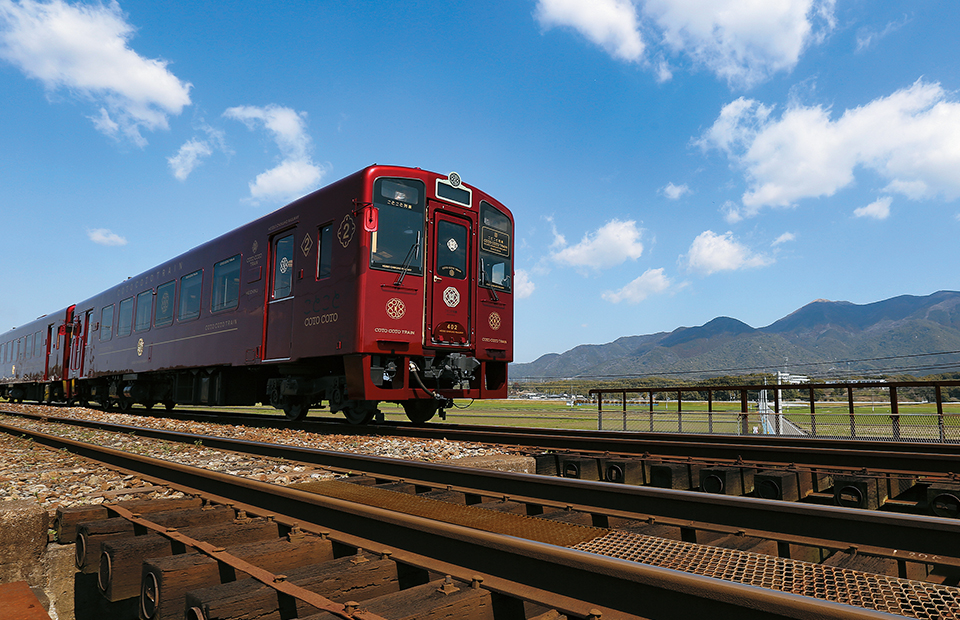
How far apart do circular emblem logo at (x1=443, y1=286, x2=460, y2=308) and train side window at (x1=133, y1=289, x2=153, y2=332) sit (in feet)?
31.8

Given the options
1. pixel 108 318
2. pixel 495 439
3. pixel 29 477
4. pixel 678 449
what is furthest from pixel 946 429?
pixel 108 318

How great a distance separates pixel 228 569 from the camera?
2.52m

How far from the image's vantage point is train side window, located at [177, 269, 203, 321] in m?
13.2

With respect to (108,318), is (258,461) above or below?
below

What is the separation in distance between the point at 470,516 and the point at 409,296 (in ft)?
19.8

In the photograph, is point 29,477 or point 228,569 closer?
point 228,569

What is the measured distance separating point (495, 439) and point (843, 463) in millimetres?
4252

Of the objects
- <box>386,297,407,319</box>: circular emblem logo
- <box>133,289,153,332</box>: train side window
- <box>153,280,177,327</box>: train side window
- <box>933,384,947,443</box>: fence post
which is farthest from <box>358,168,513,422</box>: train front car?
<box>133,289,153,332</box>: train side window

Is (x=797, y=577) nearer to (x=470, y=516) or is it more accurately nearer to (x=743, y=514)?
(x=743, y=514)

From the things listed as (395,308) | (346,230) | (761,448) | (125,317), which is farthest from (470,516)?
(125,317)

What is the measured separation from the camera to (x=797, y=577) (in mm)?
2312

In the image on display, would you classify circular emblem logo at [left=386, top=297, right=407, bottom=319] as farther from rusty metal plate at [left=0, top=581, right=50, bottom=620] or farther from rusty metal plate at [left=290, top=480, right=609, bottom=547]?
rusty metal plate at [left=0, top=581, right=50, bottom=620]

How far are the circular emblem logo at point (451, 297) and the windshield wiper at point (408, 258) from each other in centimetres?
80

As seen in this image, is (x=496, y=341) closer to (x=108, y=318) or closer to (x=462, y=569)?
(x=462, y=569)
